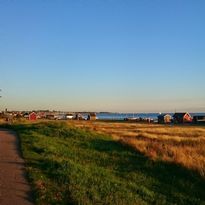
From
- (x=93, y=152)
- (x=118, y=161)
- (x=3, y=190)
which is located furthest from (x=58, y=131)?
(x=3, y=190)

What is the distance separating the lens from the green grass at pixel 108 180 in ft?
35.8

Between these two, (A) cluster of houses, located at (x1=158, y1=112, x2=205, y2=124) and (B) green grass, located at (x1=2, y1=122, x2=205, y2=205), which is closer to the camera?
(B) green grass, located at (x1=2, y1=122, x2=205, y2=205)

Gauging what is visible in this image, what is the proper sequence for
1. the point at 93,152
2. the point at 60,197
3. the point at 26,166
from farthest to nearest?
the point at 93,152
the point at 26,166
the point at 60,197

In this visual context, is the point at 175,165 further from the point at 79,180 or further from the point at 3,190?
the point at 3,190

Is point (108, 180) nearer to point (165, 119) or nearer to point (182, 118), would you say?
point (182, 118)

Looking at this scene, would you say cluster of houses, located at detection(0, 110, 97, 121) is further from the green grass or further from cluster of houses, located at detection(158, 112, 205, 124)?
the green grass

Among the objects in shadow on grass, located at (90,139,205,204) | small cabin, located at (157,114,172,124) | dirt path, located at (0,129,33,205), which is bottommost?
shadow on grass, located at (90,139,205,204)

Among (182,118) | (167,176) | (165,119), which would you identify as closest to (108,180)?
(167,176)

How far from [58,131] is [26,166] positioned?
64.7ft

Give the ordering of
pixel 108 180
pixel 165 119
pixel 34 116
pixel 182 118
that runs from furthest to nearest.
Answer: pixel 165 119 → pixel 182 118 → pixel 34 116 → pixel 108 180

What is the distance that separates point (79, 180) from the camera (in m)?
12.8

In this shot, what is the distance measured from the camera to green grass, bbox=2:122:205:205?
10914 millimetres

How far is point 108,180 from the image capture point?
1365cm

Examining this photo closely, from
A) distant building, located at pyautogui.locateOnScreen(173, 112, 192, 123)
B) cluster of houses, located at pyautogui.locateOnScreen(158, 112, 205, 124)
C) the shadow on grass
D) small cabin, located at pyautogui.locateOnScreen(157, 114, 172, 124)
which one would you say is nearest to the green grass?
the shadow on grass
